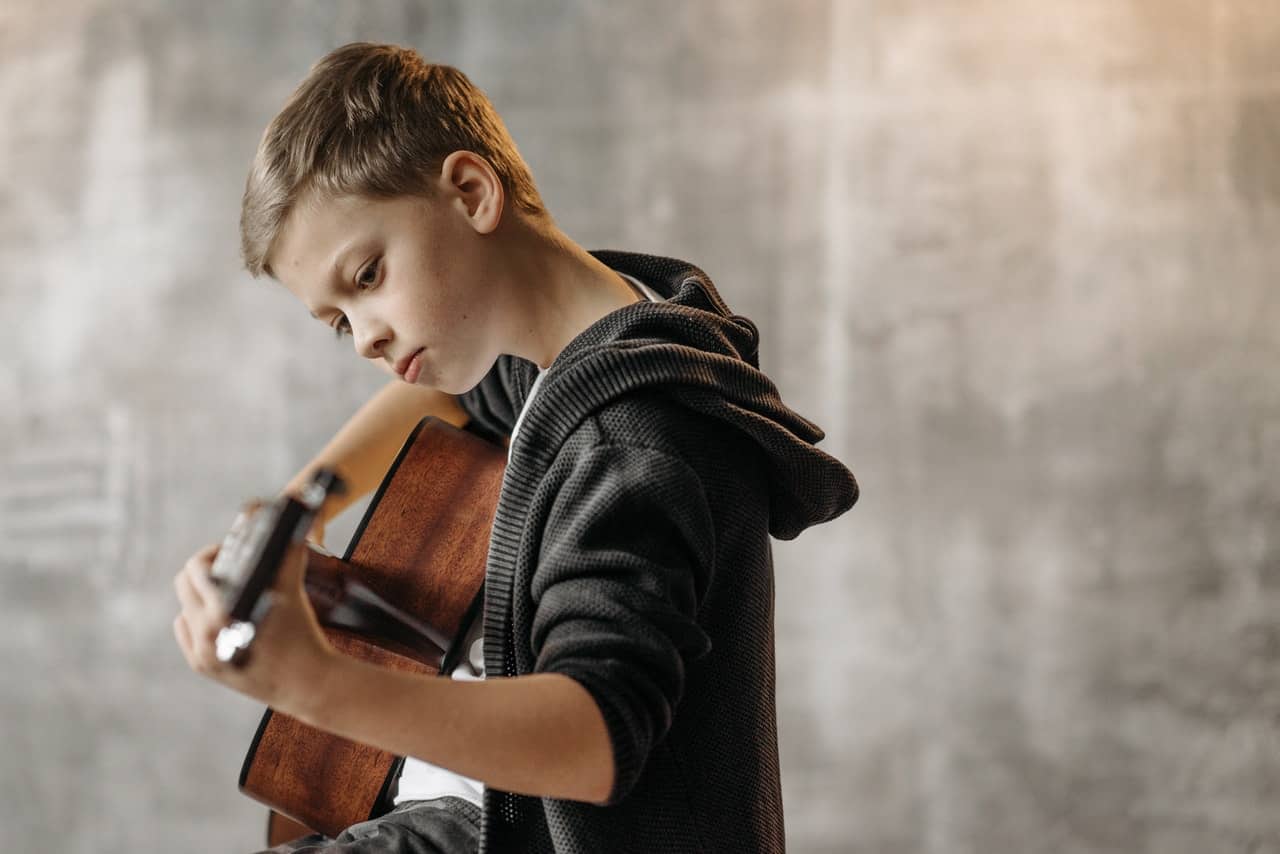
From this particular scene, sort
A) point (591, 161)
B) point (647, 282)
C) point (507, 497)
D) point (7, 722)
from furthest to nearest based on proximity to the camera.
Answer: point (7, 722) < point (591, 161) < point (647, 282) < point (507, 497)

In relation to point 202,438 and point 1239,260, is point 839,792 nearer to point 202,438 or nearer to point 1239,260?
point 1239,260

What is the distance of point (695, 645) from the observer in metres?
0.67

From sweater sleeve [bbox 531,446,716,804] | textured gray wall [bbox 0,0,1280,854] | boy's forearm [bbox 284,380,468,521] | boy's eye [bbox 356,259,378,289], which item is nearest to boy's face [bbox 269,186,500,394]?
boy's eye [bbox 356,259,378,289]

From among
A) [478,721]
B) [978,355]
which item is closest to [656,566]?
[478,721]

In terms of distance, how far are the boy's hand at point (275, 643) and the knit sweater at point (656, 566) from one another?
0.15m

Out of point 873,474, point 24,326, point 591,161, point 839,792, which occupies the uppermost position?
point 591,161

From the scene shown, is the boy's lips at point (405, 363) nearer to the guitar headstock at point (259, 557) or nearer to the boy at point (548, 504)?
the boy at point (548, 504)

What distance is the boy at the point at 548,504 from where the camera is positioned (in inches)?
23.4

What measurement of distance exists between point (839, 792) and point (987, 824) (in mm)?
236

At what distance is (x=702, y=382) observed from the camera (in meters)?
0.77

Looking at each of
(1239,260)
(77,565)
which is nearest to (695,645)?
(1239,260)

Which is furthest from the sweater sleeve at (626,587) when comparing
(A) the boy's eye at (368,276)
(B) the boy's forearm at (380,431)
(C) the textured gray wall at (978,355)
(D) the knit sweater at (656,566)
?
(C) the textured gray wall at (978,355)

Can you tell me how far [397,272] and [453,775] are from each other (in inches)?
16.9

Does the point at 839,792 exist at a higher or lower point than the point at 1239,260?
lower
